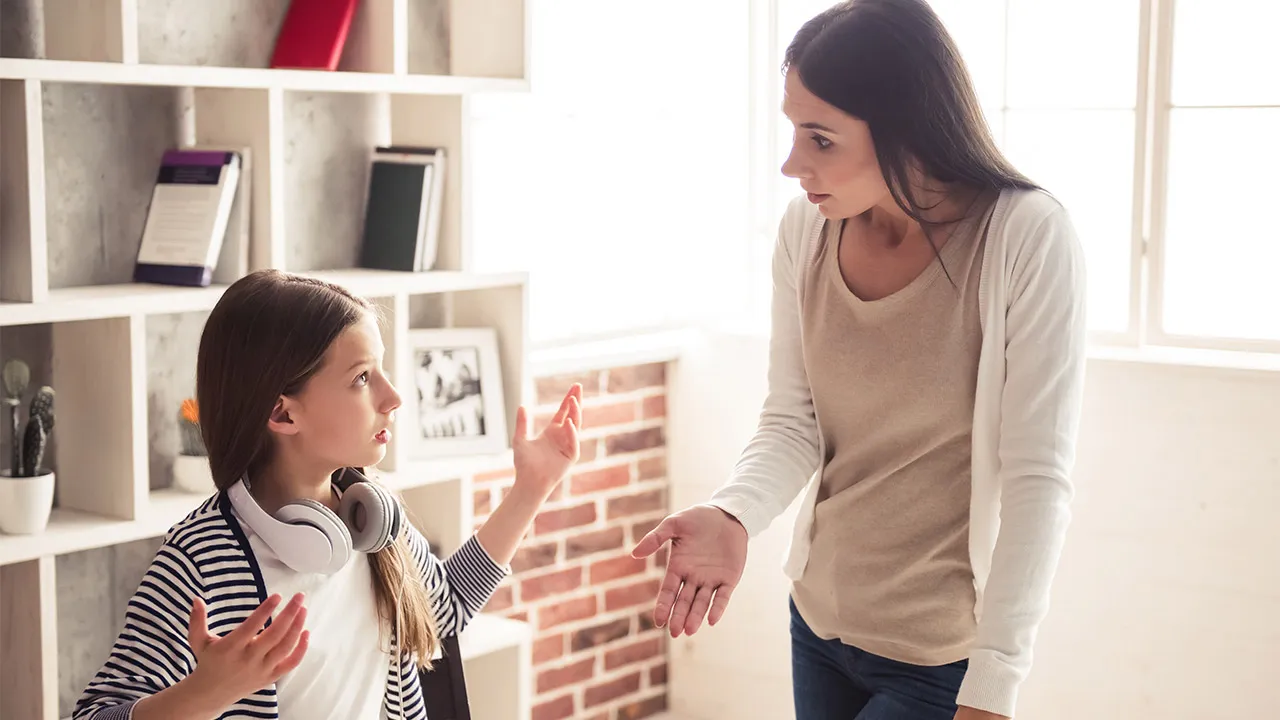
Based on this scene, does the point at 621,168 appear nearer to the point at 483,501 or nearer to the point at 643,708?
the point at 483,501

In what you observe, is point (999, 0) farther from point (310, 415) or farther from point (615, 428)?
point (310, 415)

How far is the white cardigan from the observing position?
160cm

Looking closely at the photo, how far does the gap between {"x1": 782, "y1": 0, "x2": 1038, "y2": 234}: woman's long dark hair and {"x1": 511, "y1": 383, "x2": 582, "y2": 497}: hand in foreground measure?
0.62 meters

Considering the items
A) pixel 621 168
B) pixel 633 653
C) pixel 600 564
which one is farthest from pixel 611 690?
pixel 621 168

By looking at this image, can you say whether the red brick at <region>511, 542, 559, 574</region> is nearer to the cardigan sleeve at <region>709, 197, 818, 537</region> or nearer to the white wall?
the white wall

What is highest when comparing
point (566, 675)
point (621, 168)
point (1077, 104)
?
point (1077, 104)

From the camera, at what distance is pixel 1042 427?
162cm

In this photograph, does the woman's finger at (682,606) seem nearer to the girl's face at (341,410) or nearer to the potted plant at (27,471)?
the girl's face at (341,410)

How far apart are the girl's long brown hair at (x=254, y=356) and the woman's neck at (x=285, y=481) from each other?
0.8 inches

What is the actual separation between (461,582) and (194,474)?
2.40ft

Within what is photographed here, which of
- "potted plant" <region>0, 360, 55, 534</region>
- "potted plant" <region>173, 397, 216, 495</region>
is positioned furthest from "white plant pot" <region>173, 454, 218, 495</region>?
"potted plant" <region>0, 360, 55, 534</region>

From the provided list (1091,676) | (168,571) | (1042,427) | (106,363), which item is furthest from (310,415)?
(1091,676)

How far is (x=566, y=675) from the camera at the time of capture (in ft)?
11.9

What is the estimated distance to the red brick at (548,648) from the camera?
354 centimetres
